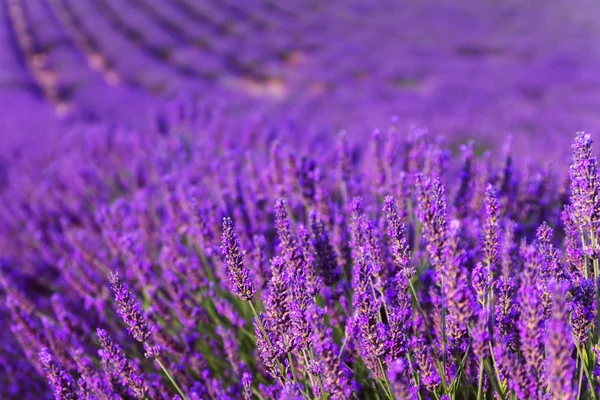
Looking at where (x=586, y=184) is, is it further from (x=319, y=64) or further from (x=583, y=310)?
(x=319, y=64)

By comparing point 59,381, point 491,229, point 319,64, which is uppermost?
point 491,229

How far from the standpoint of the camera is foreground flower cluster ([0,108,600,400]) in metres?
1.37

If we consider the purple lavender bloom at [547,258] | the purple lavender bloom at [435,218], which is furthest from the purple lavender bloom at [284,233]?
the purple lavender bloom at [547,258]

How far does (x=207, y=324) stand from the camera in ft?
7.55

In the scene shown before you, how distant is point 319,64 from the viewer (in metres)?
13.2

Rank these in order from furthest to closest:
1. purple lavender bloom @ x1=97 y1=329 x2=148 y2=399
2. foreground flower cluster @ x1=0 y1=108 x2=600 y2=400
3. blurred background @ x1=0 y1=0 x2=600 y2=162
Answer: blurred background @ x1=0 y1=0 x2=600 y2=162 → purple lavender bloom @ x1=97 y1=329 x2=148 y2=399 → foreground flower cluster @ x1=0 y1=108 x2=600 y2=400

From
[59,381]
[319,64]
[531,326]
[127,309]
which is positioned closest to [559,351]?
[531,326]

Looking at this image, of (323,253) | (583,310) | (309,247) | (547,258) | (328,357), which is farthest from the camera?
(323,253)

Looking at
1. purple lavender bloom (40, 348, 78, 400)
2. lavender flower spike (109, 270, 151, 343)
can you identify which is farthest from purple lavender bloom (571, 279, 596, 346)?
purple lavender bloom (40, 348, 78, 400)

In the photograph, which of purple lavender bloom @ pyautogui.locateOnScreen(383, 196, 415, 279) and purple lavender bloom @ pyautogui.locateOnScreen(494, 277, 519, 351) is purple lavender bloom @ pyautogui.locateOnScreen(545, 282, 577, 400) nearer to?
purple lavender bloom @ pyautogui.locateOnScreen(494, 277, 519, 351)

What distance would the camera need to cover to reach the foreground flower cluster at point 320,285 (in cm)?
137

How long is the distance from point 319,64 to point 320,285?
12059mm

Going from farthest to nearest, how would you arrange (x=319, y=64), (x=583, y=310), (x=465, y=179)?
(x=319, y=64), (x=465, y=179), (x=583, y=310)

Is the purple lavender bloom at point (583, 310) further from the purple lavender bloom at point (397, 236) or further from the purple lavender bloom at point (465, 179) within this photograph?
the purple lavender bloom at point (465, 179)
